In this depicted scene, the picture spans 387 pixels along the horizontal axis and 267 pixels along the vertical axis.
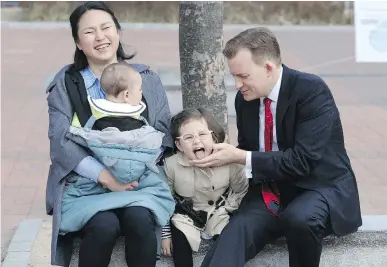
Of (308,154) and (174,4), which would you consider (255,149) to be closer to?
(308,154)

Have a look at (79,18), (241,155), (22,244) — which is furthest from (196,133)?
(22,244)

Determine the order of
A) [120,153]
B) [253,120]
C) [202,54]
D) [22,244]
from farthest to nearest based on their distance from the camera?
[22,244] → [202,54] → [253,120] → [120,153]

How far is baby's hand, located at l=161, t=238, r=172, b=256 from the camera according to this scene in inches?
127

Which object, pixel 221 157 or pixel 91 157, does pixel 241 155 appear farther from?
pixel 91 157

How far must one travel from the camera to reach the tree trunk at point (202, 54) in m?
3.90

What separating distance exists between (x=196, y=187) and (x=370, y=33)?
3171 mm

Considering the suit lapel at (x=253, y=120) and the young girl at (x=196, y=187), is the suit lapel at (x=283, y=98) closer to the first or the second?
the suit lapel at (x=253, y=120)

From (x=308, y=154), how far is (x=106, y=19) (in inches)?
45.9

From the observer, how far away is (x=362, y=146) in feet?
22.2

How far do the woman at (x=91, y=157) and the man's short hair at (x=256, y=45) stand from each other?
54 centimetres

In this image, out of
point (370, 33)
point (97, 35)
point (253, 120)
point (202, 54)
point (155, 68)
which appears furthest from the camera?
point (155, 68)

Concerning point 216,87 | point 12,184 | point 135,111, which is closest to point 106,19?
point 135,111

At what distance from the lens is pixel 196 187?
3.29 meters

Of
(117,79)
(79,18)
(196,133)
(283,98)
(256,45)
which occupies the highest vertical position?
(79,18)
